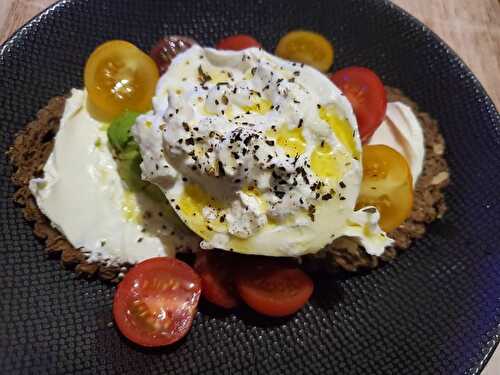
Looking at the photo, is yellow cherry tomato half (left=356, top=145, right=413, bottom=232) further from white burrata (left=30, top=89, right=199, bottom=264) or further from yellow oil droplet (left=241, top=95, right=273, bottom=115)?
white burrata (left=30, top=89, right=199, bottom=264)

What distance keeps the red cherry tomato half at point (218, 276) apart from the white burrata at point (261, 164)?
10.8 inches

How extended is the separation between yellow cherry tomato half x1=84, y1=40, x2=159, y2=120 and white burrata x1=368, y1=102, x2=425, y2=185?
1193 millimetres

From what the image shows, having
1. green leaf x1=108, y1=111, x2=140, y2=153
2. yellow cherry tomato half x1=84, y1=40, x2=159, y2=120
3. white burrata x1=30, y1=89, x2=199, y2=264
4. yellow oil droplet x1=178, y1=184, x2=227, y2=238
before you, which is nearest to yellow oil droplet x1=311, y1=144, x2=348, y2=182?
yellow oil droplet x1=178, y1=184, x2=227, y2=238

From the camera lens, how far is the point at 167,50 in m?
3.03

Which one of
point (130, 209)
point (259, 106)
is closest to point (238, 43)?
point (259, 106)

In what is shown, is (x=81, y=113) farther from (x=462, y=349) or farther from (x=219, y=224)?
(x=462, y=349)

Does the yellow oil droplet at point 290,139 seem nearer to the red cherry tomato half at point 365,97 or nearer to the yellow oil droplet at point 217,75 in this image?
the yellow oil droplet at point 217,75

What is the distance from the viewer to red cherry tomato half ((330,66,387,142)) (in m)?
2.82

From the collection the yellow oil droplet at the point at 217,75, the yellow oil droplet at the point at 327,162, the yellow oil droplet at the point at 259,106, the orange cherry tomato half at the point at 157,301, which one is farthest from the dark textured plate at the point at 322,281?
the yellow oil droplet at the point at 259,106

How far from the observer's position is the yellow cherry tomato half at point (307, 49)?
10.6 feet

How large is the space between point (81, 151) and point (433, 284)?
182cm

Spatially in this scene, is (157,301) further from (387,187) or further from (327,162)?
(387,187)

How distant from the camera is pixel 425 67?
326cm

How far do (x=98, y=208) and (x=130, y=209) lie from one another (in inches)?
5.8
